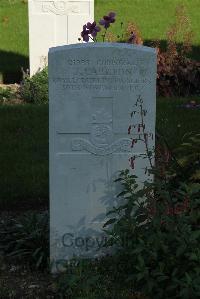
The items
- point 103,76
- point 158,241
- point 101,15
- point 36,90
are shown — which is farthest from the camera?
point 101,15

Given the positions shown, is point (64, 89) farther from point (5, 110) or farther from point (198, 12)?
point (198, 12)

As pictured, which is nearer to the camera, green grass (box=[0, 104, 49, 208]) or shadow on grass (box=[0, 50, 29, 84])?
green grass (box=[0, 104, 49, 208])

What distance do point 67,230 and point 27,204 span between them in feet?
4.09

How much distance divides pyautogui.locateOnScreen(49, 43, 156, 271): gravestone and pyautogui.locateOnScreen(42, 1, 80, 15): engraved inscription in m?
4.95

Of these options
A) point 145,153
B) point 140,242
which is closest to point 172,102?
point 145,153

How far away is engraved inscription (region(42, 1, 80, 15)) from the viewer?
8789 mm

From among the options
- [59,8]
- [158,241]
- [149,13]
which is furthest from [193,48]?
[158,241]

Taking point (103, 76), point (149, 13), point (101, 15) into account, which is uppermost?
point (149, 13)

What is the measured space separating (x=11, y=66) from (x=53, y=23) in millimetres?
1513

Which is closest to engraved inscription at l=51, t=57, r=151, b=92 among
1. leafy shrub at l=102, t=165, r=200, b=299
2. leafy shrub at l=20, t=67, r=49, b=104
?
leafy shrub at l=102, t=165, r=200, b=299

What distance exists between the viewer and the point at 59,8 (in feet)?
29.0

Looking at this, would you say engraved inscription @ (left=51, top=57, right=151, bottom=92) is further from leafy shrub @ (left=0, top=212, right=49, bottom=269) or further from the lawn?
the lawn

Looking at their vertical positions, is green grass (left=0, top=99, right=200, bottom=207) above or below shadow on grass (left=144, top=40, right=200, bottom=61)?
below

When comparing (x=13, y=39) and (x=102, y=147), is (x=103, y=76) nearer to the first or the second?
(x=102, y=147)
